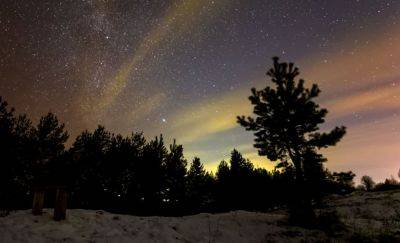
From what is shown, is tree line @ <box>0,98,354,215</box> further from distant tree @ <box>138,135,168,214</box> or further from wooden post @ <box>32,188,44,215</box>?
wooden post @ <box>32,188,44,215</box>

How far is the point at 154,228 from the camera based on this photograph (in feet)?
48.1

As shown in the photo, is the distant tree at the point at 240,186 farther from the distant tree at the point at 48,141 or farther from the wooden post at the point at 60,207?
the wooden post at the point at 60,207

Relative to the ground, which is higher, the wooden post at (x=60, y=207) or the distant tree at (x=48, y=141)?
the distant tree at (x=48, y=141)

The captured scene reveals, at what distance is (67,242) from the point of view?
36.9 ft

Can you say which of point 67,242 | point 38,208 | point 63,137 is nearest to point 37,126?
point 63,137

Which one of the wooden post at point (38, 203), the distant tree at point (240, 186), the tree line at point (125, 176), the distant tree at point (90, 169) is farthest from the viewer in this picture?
the distant tree at point (240, 186)

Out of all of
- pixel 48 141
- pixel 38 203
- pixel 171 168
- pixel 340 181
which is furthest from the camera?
pixel 171 168

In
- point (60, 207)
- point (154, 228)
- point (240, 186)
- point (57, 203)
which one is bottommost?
point (154, 228)

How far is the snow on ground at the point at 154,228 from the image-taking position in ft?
38.2

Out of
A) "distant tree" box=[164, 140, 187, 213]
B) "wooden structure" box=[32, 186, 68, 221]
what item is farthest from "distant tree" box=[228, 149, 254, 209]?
"wooden structure" box=[32, 186, 68, 221]

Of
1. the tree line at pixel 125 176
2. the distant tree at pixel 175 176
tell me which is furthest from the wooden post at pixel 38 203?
the distant tree at pixel 175 176

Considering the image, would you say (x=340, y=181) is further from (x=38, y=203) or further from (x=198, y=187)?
(x=198, y=187)

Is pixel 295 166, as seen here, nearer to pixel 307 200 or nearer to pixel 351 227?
pixel 307 200

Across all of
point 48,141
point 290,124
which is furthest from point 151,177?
point 290,124
